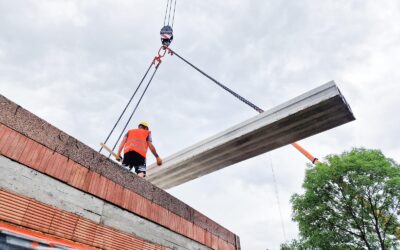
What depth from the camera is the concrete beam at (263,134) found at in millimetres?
4105

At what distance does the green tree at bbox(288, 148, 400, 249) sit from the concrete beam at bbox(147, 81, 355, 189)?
554 inches

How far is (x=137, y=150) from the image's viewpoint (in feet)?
17.3

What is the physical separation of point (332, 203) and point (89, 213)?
18.1 meters

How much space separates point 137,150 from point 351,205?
16.3 meters

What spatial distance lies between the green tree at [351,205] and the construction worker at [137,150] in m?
14.8

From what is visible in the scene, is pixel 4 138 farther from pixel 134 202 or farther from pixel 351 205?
pixel 351 205

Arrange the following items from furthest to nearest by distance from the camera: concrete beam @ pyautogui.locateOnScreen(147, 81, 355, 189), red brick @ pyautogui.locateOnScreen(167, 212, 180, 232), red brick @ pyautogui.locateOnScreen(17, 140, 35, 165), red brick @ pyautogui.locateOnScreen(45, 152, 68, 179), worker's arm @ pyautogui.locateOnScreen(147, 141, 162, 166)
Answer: worker's arm @ pyautogui.locateOnScreen(147, 141, 162, 166), concrete beam @ pyautogui.locateOnScreen(147, 81, 355, 189), red brick @ pyautogui.locateOnScreen(167, 212, 180, 232), red brick @ pyautogui.locateOnScreen(45, 152, 68, 179), red brick @ pyautogui.locateOnScreen(17, 140, 35, 165)

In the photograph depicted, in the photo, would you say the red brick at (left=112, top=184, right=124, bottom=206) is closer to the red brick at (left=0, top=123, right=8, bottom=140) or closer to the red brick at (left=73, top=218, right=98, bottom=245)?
the red brick at (left=73, top=218, right=98, bottom=245)

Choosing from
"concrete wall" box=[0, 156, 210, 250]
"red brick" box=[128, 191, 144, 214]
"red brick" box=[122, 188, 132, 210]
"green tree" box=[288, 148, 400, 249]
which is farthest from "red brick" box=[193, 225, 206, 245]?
"green tree" box=[288, 148, 400, 249]

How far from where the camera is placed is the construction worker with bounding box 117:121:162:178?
5.27 metres

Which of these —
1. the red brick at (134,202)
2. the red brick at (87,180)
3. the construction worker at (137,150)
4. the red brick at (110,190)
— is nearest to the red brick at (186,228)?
the red brick at (134,202)

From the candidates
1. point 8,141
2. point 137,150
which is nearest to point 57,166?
point 8,141

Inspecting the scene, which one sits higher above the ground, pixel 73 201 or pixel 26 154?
pixel 26 154

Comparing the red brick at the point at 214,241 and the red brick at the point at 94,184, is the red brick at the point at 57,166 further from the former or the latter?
the red brick at the point at 214,241
